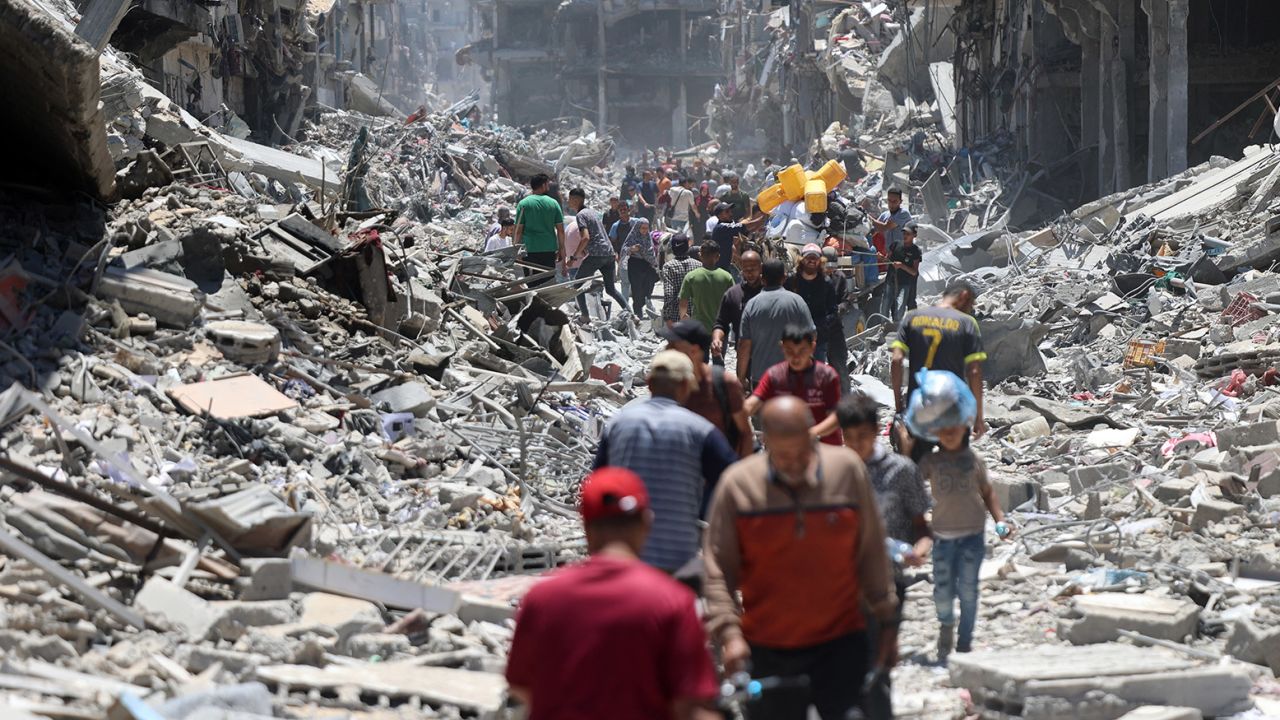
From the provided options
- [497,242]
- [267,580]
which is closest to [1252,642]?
[267,580]

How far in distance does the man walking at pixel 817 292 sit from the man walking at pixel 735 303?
0.34m

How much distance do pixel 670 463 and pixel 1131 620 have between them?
245 centimetres

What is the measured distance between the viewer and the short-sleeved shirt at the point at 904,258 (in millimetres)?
14336

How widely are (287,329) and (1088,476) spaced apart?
502 cm

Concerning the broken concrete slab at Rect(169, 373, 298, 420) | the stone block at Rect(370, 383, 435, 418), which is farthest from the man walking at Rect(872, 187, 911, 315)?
the broken concrete slab at Rect(169, 373, 298, 420)

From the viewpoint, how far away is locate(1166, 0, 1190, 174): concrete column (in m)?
18.9

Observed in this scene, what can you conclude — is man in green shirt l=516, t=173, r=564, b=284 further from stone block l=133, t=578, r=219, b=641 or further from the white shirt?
stone block l=133, t=578, r=219, b=641

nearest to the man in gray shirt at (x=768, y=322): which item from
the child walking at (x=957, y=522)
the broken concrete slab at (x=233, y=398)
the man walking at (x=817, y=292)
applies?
the man walking at (x=817, y=292)

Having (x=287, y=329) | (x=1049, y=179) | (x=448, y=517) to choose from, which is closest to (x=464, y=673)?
(x=448, y=517)

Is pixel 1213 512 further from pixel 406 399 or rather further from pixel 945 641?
pixel 406 399

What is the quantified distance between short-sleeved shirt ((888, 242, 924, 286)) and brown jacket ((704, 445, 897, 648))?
10.6m

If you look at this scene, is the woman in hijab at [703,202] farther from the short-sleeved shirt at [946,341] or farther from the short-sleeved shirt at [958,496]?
the short-sleeved shirt at [958,496]

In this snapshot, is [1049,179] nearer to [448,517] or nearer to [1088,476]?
[1088,476]

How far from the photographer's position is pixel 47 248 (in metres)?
8.91
